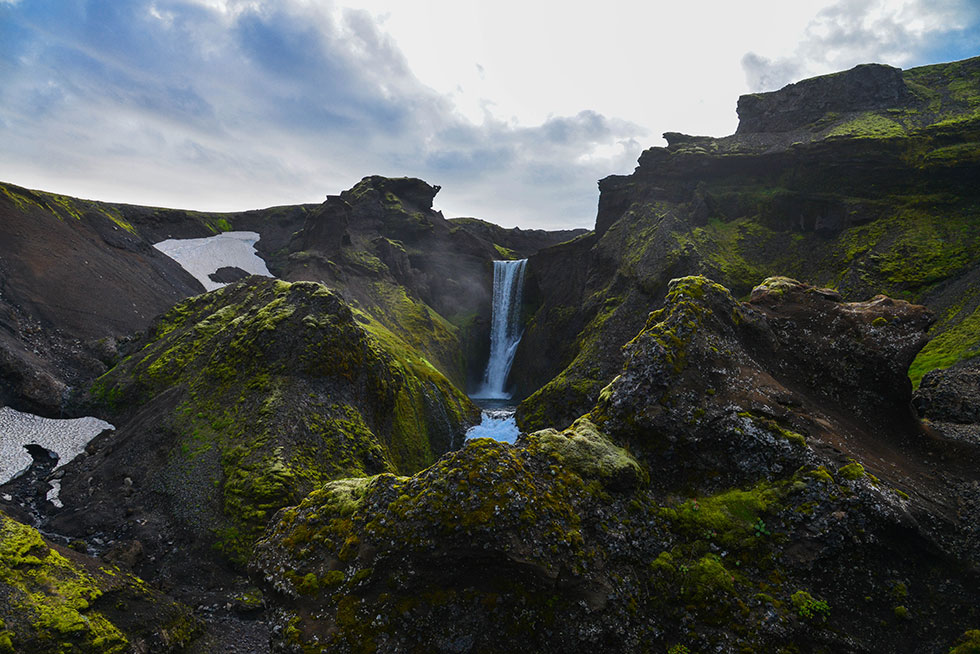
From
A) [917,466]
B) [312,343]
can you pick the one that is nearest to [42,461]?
[312,343]

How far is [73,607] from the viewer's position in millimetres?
10555

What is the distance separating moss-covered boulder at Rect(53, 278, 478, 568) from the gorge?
134 millimetres

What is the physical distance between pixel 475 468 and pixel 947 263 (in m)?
39.4

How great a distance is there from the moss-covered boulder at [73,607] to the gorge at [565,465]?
0.07 m

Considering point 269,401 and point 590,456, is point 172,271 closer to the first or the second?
point 269,401

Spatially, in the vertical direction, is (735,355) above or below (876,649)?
above

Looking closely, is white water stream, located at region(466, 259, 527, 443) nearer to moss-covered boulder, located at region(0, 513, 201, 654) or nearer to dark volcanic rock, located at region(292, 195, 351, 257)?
dark volcanic rock, located at region(292, 195, 351, 257)

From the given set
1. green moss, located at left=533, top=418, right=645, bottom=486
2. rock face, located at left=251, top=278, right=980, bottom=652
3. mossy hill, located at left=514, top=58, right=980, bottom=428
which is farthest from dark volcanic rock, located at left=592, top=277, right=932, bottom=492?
mossy hill, located at left=514, top=58, right=980, bottom=428

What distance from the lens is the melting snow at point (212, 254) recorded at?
7492cm

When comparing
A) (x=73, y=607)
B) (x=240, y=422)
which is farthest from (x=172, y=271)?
(x=73, y=607)

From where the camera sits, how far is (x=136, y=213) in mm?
81375

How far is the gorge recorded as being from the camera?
25.8ft

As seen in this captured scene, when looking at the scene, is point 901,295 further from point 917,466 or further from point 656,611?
point 656,611

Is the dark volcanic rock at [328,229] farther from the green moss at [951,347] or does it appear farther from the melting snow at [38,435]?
the green moss at [951,347]
